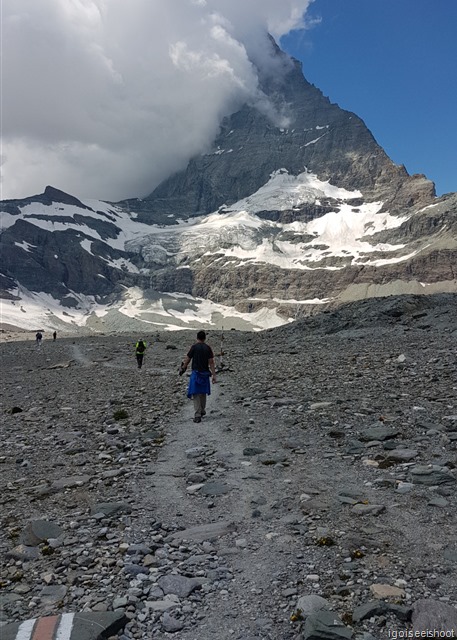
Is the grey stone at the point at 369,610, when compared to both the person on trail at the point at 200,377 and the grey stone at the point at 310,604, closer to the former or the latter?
the grey stone at the point at 310,604

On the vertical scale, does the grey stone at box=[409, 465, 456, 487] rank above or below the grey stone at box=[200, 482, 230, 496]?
above

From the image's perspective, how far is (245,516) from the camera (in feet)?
23.7

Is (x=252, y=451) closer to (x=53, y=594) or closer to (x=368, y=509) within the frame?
(x=368, y=509)

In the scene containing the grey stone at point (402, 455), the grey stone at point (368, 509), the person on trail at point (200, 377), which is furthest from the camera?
the person on trail at point (200, 377)

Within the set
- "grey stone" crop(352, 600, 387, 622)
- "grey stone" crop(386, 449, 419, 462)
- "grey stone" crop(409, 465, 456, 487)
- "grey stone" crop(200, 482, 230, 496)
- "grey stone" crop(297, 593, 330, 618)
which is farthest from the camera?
"grey stone" crop(386, 449, 419, 462)

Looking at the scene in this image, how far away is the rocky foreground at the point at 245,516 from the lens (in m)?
4.86

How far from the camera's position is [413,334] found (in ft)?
100

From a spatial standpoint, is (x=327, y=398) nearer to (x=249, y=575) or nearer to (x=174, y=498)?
(x=174, y=498)

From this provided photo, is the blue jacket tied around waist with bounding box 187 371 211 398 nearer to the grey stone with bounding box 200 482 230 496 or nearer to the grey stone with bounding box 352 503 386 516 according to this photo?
the grey stone with bounding box 200 482 230 496

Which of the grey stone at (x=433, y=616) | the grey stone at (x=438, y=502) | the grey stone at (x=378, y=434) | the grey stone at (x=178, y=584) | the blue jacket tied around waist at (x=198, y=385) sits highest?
the blue jacket tied around waist at (x=198, y=385)

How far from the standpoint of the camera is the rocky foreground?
15.9ft

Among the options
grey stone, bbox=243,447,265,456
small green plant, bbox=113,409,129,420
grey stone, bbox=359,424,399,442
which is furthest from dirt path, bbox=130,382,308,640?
small green plant, bbox=113,409,129,420

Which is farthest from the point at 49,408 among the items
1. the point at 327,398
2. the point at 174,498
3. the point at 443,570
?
the point at 443,570

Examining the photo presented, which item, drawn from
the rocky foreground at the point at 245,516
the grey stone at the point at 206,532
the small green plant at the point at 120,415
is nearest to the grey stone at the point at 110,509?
the rocky foreground at the point at 245,516
